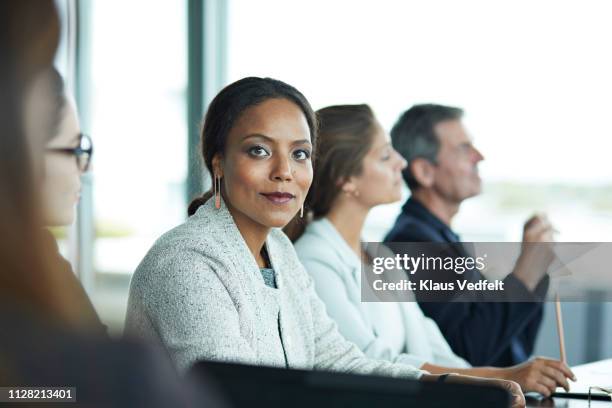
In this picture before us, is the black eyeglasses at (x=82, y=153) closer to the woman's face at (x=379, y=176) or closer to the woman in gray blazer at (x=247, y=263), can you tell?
the woman in gray blazer at (x=247, y=263)

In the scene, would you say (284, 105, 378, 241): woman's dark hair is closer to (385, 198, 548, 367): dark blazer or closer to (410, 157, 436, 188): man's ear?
(385, 198, 548, 367): dark blazer

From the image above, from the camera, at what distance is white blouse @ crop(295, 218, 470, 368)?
1.97m

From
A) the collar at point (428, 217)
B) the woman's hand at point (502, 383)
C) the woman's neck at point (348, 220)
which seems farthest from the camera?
the collar at point (428, 217)

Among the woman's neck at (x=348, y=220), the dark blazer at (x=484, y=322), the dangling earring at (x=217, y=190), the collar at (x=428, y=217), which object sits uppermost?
the dangling earring at (x=217, y=190)

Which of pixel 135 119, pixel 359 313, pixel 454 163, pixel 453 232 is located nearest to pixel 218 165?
pixel 359 313

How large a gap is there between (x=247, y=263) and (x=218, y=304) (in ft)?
0.50

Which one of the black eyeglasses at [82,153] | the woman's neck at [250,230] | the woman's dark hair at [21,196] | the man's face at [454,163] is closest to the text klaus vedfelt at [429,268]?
the man's face at [454,163]

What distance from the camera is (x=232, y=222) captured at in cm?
150

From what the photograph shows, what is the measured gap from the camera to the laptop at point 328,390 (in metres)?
0.60

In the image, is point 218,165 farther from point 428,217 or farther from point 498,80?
point 498,80

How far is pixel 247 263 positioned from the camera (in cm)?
144

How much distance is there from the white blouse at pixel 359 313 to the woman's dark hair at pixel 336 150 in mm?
83

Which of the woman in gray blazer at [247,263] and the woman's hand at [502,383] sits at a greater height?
the woman in gray blazer at [247,263]

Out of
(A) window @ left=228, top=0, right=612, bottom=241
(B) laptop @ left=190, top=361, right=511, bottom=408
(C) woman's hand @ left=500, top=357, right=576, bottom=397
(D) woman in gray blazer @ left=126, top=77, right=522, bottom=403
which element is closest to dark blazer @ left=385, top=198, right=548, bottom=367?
(C) woman's hand @ left=500, top=357, right=576, bottom=397
